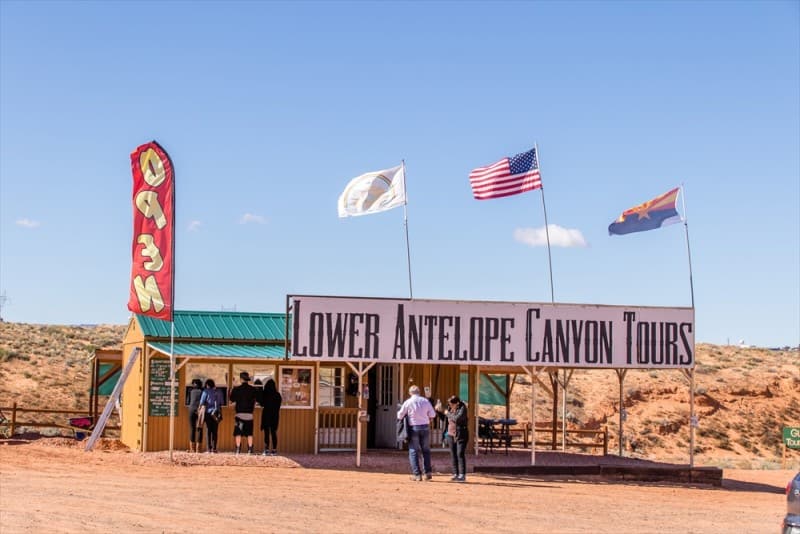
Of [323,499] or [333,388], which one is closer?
[323,499]

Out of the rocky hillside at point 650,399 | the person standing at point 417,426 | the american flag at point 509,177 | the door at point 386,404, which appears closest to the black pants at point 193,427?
the door at point 386,404

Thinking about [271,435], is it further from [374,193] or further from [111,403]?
[374,193]

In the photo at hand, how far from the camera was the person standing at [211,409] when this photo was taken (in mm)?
23547

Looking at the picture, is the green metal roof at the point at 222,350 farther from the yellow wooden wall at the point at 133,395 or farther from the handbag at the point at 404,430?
the handbag at the point at 404,430

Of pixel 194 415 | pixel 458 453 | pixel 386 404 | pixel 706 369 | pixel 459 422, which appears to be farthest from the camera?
pixel 706 369

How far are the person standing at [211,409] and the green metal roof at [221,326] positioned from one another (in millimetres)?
1918

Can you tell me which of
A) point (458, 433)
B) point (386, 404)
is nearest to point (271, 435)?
point (386, 404)

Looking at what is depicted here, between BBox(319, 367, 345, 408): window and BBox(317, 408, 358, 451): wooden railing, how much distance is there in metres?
0.26

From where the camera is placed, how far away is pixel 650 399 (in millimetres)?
47281

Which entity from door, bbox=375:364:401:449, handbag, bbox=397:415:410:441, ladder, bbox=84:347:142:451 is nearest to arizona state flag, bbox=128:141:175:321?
ladder, bbox=84:347:142:451

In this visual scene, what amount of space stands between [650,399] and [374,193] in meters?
26.7

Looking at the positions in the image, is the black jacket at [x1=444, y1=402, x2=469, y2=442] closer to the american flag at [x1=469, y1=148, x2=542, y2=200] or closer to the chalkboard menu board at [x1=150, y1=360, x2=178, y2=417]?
the american flag at [x1=469, y1=148, x2=542, y2=200]

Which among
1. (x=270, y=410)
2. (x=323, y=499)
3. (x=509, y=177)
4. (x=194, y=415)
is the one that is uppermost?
(x=509, y=177)

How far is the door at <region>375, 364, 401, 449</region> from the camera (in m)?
26.8
